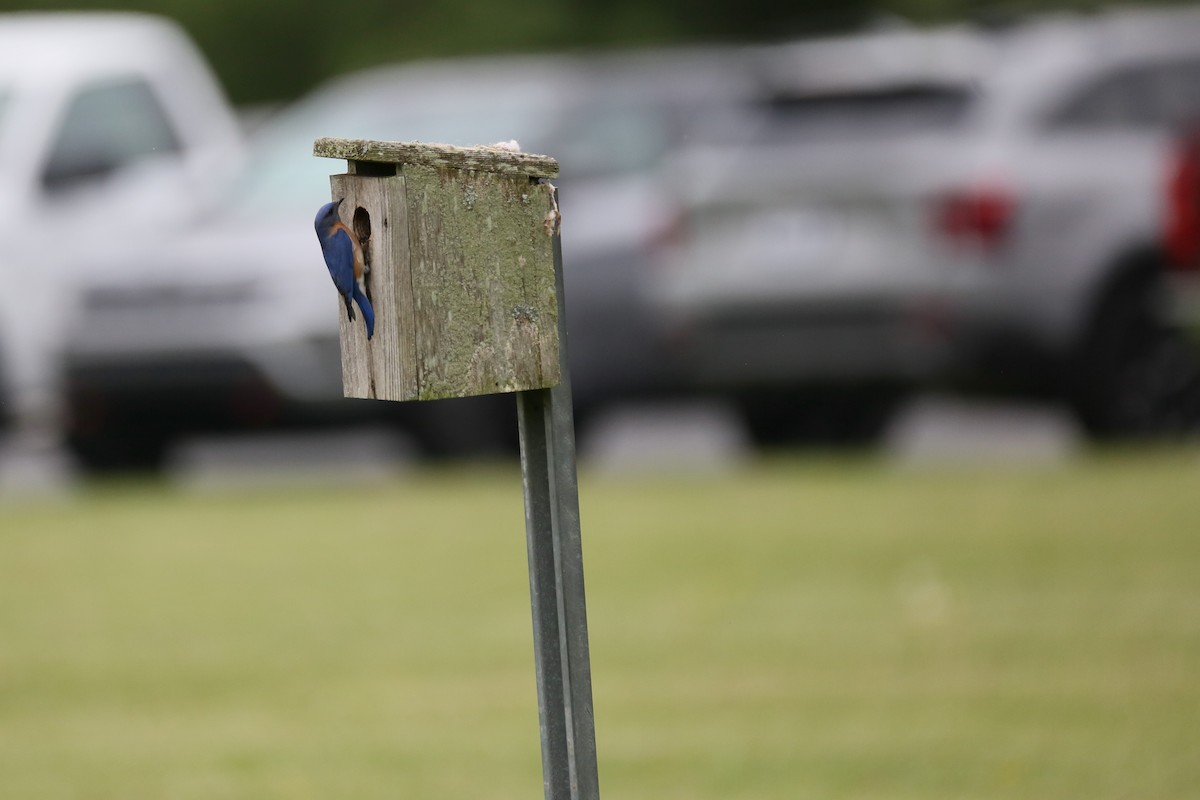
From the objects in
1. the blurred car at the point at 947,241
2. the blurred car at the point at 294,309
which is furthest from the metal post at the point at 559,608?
the blurred car at the point at 294,309

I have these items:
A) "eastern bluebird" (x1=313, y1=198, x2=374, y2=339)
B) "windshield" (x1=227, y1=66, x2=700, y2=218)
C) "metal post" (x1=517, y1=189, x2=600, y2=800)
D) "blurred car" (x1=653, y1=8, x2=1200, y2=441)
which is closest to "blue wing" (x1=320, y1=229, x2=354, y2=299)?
"eastern bluebird" (x1=313, y1=198, x2=374, y2=339)

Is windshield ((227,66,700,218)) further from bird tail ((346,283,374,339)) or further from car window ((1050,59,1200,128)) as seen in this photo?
bird tail ((346,283,374,339))

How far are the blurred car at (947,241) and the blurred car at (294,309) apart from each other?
1.77ft

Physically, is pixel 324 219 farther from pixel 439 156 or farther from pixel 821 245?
pixel 821 245

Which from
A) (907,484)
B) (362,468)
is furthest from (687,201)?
(362,468)

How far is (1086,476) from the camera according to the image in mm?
9578

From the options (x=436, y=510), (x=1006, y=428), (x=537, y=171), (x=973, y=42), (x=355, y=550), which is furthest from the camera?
(x=1006, y=428)

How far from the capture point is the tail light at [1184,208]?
10.2m

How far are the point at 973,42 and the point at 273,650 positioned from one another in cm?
601

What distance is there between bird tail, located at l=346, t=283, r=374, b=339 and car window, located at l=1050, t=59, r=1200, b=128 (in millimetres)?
7976

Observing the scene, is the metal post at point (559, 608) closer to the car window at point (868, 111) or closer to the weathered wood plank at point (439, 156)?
the weathered wood plank at point (439, 156)

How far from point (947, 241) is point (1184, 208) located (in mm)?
1163

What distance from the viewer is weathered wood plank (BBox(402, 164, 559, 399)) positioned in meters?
3.05

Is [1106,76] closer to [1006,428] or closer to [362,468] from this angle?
[1006,428]
